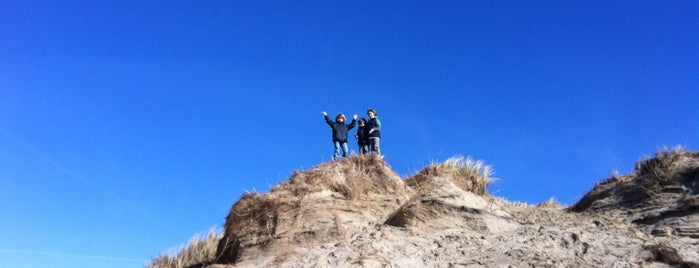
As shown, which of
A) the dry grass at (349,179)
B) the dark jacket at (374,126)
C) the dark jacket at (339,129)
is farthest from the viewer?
the dark jacket at (339,129)

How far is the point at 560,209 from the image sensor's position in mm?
12867

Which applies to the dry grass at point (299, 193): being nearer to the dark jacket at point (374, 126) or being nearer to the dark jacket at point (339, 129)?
the dark jacket at point (374, 126)

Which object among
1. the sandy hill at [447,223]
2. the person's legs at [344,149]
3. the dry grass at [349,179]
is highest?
the person's legs at [344,149]

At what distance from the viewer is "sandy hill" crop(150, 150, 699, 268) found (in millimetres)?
9312

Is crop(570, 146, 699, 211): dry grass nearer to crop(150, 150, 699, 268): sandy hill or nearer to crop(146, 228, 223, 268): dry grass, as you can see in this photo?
crop(150, 150, 699, 268): sandy hill

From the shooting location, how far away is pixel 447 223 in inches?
420

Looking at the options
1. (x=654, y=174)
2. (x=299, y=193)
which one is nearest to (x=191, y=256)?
(x=299, y=193)

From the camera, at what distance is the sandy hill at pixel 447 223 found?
9312 millimetres

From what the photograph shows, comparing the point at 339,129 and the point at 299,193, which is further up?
the point at 339,129

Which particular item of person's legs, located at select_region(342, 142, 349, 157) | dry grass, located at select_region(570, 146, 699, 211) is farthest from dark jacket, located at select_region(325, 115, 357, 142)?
dry grass, located at select_region(570, 146, 699, 211)

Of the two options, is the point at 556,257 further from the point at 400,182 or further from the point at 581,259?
the point at 400,182

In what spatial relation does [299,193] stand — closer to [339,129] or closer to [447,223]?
[447,223]

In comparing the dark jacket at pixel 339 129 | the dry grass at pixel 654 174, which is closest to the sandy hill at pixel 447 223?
the dry grass at pixel 654 174

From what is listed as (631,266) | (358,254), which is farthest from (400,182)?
(631,266)
